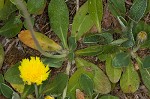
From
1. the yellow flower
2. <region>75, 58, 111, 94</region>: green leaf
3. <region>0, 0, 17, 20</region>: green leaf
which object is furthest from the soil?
the yellow flower

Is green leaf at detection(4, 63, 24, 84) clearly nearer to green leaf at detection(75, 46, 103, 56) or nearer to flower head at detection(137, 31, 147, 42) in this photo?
green leaf at detection(75, 46, 103, 56)

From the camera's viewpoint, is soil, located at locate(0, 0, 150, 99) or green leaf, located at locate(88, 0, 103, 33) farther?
soil, located at locate(0, 0, 150, 99)

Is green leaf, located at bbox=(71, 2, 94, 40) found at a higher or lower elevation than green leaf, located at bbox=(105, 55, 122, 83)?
higher

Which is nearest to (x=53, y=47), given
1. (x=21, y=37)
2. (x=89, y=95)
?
(x=21, y=37)

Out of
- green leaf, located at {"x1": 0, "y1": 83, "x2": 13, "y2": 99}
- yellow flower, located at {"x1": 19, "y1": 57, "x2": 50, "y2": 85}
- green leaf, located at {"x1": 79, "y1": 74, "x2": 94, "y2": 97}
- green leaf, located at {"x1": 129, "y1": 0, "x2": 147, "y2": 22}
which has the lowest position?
green leaf, located at {"x1": 79, "y1": 74, "x2": 94, "y2": 97}

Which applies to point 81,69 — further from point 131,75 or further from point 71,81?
point 131,75

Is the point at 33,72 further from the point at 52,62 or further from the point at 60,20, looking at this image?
the point at 60,20

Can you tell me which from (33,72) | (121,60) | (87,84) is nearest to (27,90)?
(33,72)
